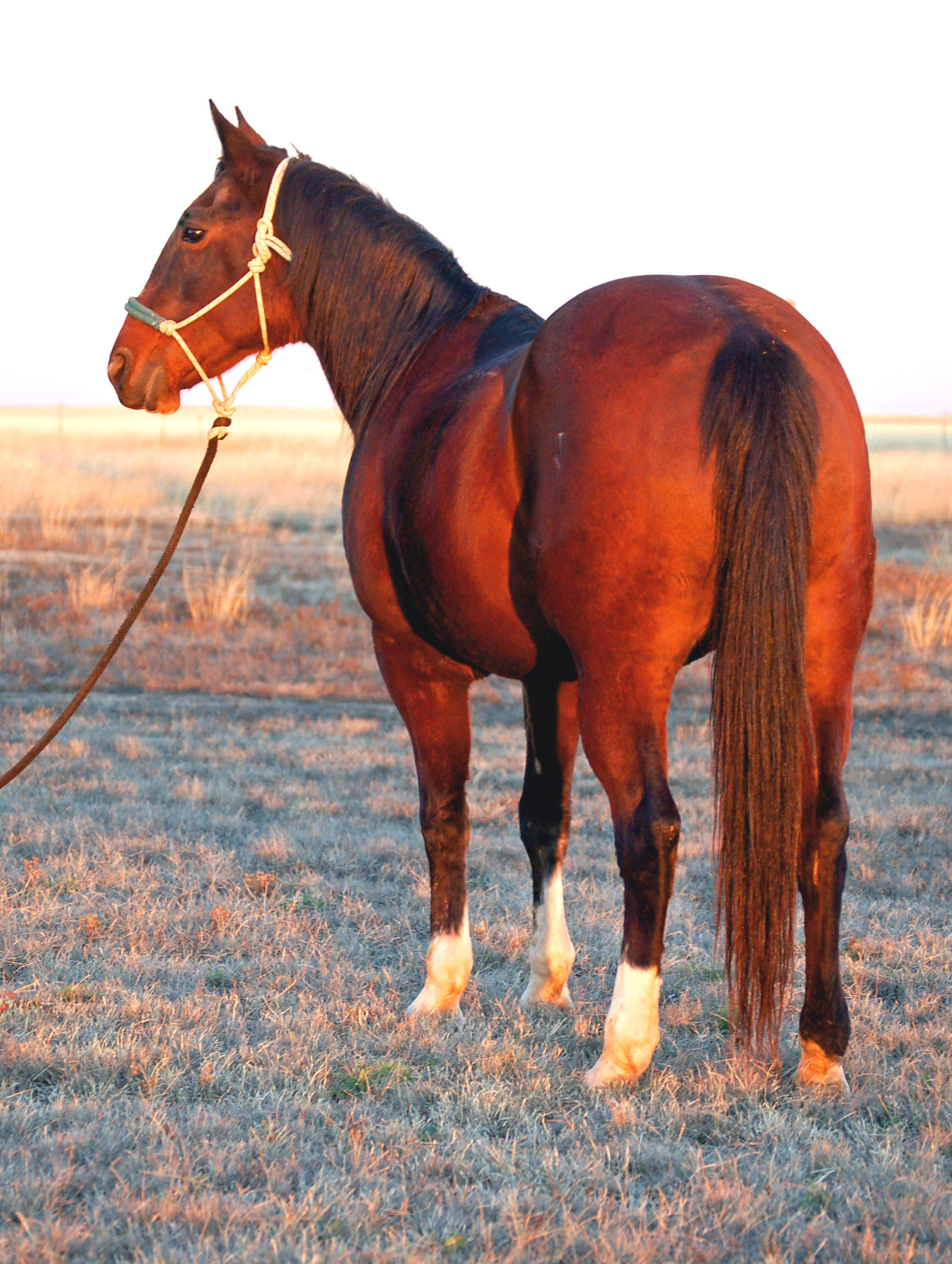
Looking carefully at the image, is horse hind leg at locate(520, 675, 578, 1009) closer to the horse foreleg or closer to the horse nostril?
the horse foreleg

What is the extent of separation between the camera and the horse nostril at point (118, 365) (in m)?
4.08

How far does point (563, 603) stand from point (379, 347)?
5.07ft

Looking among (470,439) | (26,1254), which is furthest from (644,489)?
(26,1254)

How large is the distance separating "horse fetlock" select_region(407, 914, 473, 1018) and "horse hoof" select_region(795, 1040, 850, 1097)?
43.2 inches

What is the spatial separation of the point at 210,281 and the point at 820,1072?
10.6 feet

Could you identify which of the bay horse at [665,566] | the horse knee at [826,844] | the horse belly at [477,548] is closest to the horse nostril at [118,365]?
the bay horse at [665,566]

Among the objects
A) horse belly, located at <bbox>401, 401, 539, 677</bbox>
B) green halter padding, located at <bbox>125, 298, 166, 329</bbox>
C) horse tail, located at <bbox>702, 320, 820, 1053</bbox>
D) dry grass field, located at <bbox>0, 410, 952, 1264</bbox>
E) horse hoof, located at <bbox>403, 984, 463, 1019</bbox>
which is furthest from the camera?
green halter padding, located at <bbox>125, 298, 166, 329</bbox>

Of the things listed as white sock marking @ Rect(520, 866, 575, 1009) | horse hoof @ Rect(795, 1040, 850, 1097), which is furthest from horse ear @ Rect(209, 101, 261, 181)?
horse hoof @ Rect(795, 1040, 850, 1097)

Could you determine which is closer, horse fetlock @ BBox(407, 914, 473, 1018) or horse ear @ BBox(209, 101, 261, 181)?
horse fetlock @ BBox(407, 914, 473, 1018)

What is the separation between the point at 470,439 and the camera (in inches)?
122

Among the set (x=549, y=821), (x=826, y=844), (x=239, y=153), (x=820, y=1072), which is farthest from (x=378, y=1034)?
(x=239, y=153)

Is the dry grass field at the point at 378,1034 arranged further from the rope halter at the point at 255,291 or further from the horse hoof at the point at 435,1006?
the rope halter at the point at 255,291

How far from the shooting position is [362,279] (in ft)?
13.0

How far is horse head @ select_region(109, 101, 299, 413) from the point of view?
4023mm
